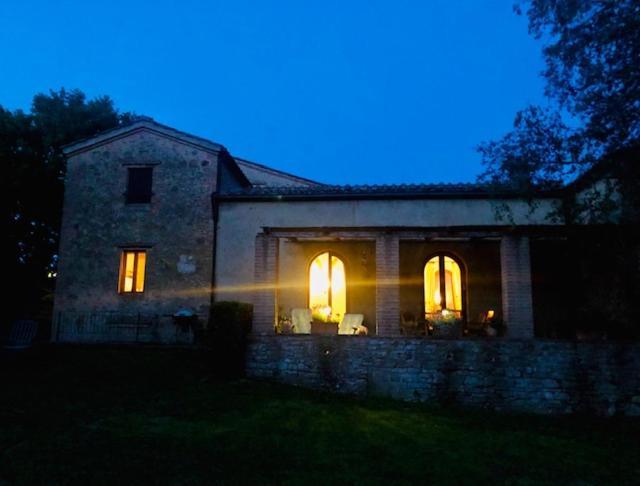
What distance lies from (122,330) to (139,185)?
14.1ft

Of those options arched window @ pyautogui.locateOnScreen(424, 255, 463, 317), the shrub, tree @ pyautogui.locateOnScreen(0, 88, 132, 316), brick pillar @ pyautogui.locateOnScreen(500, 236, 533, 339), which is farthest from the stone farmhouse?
tree @ pyautogui.locateOnScreen(0, 88, 132, 316)

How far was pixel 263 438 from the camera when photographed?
651 centimetres

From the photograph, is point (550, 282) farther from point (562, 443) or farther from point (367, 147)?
point (367, 147)

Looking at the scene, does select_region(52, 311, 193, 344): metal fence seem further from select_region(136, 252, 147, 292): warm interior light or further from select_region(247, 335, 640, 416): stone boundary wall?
select_region(247, 335, 640, 416): stone boundary wall

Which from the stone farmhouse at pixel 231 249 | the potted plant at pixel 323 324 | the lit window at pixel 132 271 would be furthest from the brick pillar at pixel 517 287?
the lit window at pixel 132 271

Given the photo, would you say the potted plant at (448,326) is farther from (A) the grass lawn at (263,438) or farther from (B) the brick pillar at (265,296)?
(B) the brick pillar at (265,296)

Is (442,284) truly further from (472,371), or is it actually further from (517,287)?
(472,371)

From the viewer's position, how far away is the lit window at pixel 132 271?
45.4ft

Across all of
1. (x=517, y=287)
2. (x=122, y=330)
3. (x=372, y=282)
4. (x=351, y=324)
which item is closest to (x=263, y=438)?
(x=351, y=324)

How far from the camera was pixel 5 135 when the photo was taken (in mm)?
17609

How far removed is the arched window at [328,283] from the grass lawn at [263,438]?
450 cm

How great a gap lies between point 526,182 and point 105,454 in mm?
7438

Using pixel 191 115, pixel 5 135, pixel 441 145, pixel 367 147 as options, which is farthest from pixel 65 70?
pixel 5 135

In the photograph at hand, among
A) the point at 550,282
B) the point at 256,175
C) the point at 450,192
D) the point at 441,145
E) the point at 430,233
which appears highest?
the point at 441,145
